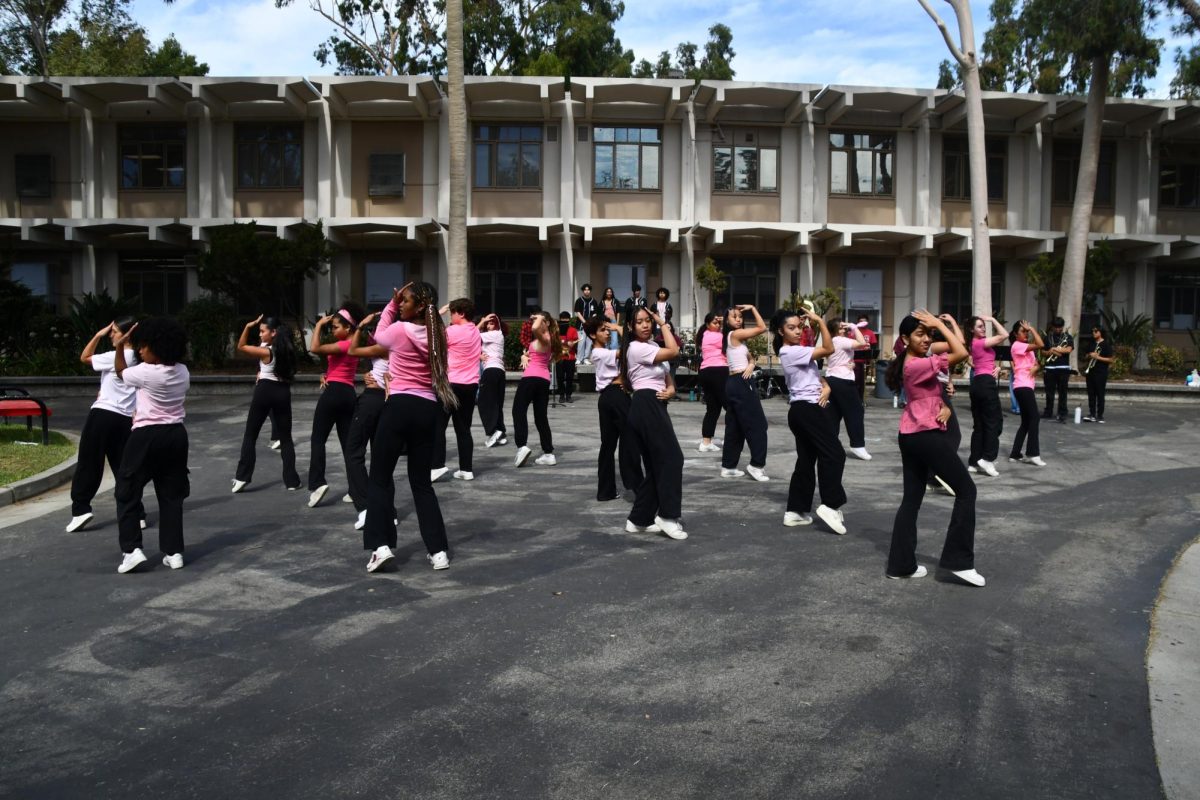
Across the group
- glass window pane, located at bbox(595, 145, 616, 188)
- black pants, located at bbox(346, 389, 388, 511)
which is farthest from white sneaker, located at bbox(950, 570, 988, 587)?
glass window pane, located at bbox(595, 145, 616, 188)

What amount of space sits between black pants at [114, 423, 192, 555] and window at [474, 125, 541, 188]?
2252 centimetres

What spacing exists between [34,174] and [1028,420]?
2749cm

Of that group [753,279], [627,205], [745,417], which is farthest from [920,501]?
[753,279]

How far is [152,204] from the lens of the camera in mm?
29797

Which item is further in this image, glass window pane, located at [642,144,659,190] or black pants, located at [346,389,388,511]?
glass window pane, located at [642,144,659,190]

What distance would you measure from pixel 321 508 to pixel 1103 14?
77.6ft

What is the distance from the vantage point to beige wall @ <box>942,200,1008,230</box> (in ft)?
100

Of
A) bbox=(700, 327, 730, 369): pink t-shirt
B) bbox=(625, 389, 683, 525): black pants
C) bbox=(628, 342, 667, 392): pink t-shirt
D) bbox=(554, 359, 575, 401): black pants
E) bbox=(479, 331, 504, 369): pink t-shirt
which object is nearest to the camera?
bbox=(625, 389, 683, 525): black pants

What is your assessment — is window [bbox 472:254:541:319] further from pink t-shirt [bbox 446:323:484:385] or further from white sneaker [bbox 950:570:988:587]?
white sneaker [bbox 950:570:988:587]

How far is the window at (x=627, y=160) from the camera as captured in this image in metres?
29.8

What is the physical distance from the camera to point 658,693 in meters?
5.21

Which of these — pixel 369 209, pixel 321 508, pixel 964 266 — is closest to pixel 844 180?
pixel 964 266

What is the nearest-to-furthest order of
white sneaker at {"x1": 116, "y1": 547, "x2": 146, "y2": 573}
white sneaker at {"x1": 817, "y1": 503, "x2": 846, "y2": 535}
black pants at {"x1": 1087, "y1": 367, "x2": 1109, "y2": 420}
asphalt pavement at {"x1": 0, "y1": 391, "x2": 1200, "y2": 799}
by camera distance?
asphalt pavement at {"x1": 0, "y1": 391, "x2": 1200, "y2": 799}, white sneaker at {"x1": 116, "y1": 547, "x2": 146, "y2": 573}, white sneaker at {"x1": 817, "y1": 503, "x2": 846, "y2": 535}, black pants at {"x1": 1087, "y1": 367, "x2": 1109, "y2": 420}

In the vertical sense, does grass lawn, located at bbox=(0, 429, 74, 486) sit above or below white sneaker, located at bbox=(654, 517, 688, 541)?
above
